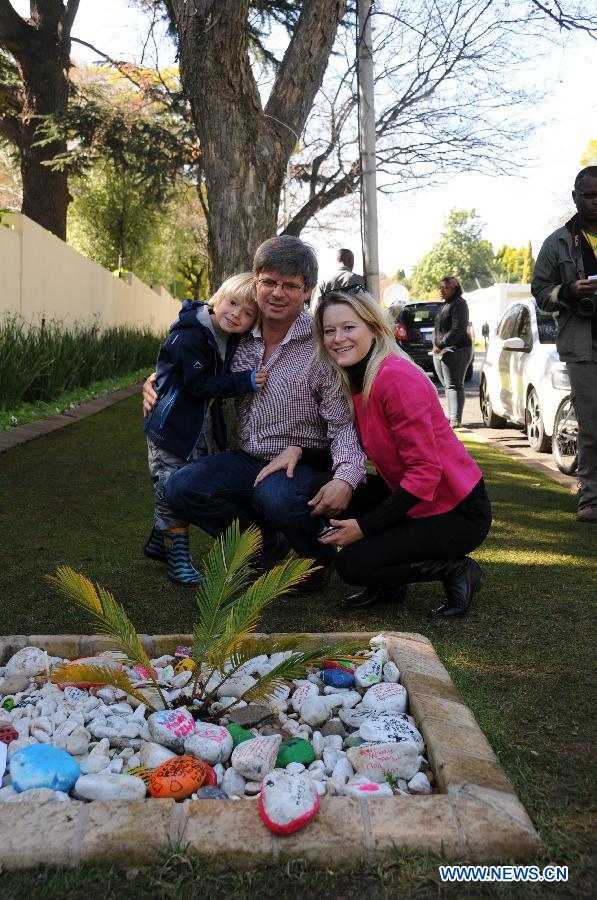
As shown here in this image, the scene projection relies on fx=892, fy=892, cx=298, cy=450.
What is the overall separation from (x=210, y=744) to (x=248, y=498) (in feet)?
5.83

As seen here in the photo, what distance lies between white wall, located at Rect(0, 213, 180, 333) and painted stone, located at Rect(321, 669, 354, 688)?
9740 millimetres

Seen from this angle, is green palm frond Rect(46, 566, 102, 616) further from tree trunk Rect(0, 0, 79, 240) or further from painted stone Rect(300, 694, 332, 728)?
tree trunk Rect(0, 0, 79, 240)

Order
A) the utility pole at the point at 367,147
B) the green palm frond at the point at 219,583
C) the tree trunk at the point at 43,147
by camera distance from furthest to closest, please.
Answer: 1. the tree trunk at the point at 43,147
2. the utility pole at the point at 367,147
3. the green palm frond at the point at 219,583

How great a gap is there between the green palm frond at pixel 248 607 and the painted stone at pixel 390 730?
0.45 m

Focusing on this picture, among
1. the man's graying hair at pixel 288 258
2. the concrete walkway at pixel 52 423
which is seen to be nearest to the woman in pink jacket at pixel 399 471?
the man's graying hair at pixel 288 258

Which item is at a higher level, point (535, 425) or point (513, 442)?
point (535, 425)

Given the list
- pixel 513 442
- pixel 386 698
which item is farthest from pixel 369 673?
pixel 513 442

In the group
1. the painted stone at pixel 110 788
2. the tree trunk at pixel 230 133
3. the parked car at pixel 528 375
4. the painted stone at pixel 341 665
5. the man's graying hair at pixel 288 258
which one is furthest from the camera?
the parked car at pixel 528 375

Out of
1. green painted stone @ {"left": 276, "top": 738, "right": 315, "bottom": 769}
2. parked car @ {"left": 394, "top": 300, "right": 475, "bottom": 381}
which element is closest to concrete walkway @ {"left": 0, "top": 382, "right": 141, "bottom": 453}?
green painted stone @ {"left": 276, "top": 738, "right": 315, "bottom": 769}

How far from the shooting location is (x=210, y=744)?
2346 millimetres

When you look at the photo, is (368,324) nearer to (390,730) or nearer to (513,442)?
(390,730)

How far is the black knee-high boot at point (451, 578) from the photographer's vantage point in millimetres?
3613

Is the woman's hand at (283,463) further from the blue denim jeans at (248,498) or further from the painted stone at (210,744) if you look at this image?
the painted stone at (210,744)

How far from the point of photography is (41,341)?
1170cm
